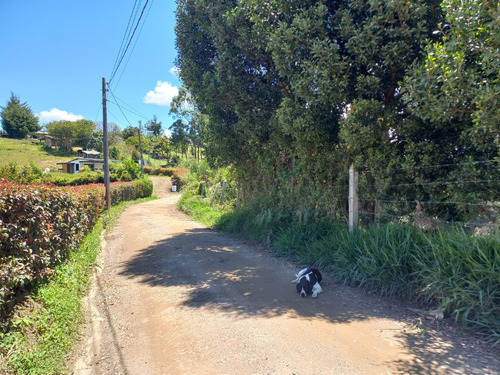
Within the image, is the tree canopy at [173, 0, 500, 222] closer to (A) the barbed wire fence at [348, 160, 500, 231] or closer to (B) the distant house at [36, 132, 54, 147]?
(A) the barbed wire fence at [348, 160, 500, 231]

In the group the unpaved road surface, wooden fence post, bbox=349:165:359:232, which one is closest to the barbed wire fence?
wooden fence post, bbox=349:165:359:232

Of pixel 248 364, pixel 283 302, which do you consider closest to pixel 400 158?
pixel 283 302

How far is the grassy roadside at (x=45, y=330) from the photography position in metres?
2.80

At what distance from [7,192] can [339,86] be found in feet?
16.5

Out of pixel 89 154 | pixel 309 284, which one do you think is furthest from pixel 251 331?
pixel 89 154

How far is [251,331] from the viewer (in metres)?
3.43

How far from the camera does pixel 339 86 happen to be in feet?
17.0

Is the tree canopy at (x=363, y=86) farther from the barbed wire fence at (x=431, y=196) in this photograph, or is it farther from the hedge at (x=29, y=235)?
the hedge at (x=29, y=235)

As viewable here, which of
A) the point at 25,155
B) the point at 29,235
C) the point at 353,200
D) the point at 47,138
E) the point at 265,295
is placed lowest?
the point at 265,295

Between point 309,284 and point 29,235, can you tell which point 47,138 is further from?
point 309,284

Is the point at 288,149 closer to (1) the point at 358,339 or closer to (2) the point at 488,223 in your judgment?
(2) the point at 488,223

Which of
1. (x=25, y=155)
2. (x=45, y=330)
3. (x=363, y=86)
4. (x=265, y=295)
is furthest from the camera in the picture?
(x=25, y=155)

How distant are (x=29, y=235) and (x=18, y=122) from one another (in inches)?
2666

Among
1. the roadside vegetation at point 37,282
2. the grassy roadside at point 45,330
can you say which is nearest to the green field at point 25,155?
the roadside vegetation at point 37,282
